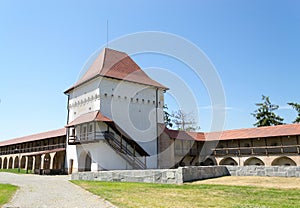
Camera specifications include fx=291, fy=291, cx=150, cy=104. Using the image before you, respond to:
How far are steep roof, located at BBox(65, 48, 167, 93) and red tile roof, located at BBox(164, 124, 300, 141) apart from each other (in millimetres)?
5356

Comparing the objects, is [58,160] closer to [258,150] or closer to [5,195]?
[258,150]

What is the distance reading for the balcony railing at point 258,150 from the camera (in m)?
25.0

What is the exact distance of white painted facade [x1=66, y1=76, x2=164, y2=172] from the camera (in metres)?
22.2

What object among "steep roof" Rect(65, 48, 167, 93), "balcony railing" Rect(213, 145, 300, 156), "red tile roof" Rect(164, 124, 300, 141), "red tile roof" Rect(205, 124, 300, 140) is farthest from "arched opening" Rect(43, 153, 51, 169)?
"balcony railing" Rect(213, 145, 300, 156)

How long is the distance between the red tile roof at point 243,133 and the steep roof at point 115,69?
5.36 meters

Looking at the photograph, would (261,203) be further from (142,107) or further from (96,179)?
(142,107)

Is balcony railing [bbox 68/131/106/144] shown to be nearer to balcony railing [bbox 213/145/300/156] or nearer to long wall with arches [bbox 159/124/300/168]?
long wall with arches [bbox 159/124/300/168]

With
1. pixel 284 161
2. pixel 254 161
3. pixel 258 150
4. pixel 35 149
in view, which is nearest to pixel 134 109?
pixel 258 150

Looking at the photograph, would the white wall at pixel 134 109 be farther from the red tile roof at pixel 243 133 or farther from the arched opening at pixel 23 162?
the arched opening at pixel 23 162

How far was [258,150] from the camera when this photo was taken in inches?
1064

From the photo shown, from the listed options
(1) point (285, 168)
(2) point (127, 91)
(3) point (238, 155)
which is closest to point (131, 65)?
(2) point (127, 91)

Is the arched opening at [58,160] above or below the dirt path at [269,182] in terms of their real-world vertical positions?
above

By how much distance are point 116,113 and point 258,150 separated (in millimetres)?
13702

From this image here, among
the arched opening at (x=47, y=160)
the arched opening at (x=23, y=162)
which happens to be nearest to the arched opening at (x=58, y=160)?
the arched opening at (x=47, y=160)
